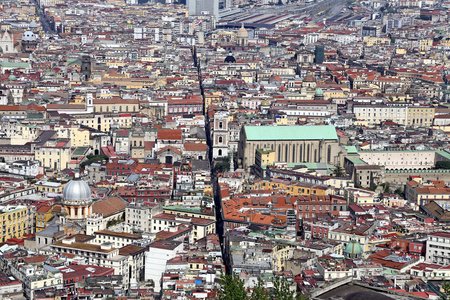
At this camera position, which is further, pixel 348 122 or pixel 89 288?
pixel 348 122

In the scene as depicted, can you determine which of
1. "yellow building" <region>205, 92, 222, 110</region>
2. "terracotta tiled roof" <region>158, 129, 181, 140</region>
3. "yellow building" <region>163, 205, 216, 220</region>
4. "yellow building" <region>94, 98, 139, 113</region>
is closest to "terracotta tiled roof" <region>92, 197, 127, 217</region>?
"yellow building" <region>163, 205, 216, 220</region>

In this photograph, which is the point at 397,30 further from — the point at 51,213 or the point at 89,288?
the point at 89,288

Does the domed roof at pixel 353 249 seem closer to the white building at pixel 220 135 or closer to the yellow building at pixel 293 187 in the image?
the yellow building at pixel 293 187

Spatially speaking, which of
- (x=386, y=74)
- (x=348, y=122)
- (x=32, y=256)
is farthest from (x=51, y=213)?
(x=386, y=74)

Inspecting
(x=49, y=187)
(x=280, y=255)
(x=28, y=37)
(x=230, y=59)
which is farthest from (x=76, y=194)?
(x=28, y=37)

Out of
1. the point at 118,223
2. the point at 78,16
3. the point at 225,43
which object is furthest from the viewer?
the point at 78,16

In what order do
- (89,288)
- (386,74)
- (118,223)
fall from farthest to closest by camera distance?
(386,74)
(118,223)
(89,288)

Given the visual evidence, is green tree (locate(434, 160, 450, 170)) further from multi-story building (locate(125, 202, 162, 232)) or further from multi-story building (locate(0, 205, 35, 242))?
multi-story building (locate(0, 205, 35, 242))
